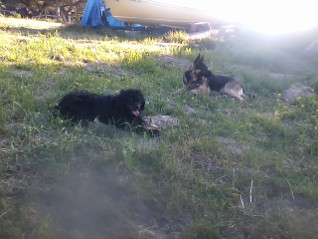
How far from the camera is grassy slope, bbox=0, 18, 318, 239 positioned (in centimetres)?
361

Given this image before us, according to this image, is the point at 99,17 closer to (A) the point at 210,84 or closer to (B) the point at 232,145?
(A) the point at 210,84

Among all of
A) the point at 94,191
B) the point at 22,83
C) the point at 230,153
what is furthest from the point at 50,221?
the point at 22,83

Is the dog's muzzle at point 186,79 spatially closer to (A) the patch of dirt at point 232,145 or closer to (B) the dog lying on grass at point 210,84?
(B) the dog lying on grass at point 210,84

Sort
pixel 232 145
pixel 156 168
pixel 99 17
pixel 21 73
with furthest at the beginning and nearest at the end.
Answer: pixel 99 17 → pixel 21 73 → pixel 232 145 → pixel 156 168

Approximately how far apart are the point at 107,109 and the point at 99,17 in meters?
11.9

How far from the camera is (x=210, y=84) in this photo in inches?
321

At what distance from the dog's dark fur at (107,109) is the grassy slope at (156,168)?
229 mm

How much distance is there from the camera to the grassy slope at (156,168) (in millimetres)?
3609

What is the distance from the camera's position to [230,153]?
506cm

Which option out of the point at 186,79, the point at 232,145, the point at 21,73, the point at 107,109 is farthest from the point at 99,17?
the point at 232,145

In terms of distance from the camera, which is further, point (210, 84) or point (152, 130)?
point (210, 84)

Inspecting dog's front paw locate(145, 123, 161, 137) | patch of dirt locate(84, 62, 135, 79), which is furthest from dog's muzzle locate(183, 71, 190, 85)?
dog's front paw locate(145, 123, 161, 137)

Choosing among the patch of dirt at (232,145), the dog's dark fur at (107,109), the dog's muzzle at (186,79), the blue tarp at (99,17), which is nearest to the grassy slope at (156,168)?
the patch of dirt at (232,145)

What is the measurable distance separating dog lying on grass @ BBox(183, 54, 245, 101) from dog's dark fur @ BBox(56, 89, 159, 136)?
8.14 feet
